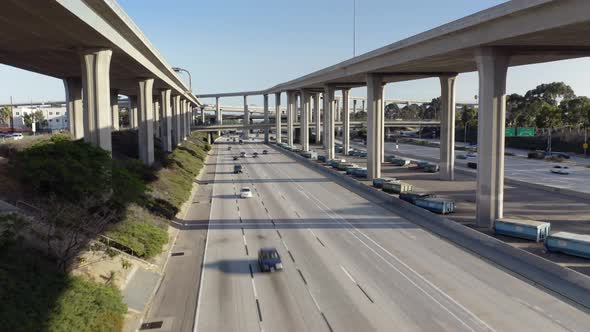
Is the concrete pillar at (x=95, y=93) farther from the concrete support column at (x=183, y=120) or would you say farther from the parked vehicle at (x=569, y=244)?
the concrete support column at (x=183, y=120)

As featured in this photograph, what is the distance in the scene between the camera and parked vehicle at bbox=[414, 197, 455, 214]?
41.5 meters

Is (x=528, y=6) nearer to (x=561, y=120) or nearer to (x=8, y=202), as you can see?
(x=8, y=202)

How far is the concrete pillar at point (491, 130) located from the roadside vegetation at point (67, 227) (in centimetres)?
2545

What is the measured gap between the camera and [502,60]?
123 ft

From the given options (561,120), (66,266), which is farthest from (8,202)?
(561,120)

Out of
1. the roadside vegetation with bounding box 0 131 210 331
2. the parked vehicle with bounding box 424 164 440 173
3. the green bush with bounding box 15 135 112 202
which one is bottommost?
the parked vehicle with bounding box 424 164 440 173

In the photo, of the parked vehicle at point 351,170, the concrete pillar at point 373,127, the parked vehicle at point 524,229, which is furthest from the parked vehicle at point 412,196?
the parked vehicle at point 351,170

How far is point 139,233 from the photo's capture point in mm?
30656

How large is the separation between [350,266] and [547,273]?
1142 cm

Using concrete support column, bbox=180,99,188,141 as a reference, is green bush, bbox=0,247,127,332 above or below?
below

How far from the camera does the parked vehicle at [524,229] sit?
3212 cm

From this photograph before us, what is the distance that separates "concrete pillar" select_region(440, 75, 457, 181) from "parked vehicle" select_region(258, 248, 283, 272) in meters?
45.7

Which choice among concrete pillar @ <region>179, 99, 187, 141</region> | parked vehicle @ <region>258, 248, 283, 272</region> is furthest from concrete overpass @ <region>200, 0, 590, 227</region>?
concrete pillar @ <region>179, 99, 187, 141</region>

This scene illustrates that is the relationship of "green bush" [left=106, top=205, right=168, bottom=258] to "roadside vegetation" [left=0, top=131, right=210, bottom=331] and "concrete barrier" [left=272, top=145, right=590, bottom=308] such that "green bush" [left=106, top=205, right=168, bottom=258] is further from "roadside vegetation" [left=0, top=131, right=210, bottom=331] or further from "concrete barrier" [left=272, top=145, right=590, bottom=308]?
"concrete barrier" [left=272, top=145, right=590, bottom=308]
